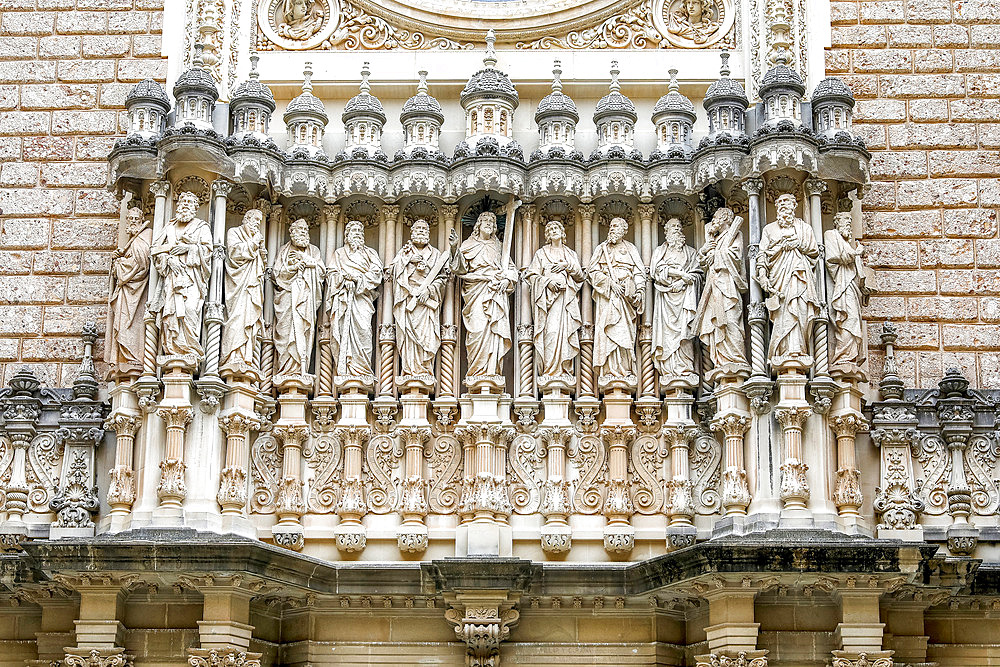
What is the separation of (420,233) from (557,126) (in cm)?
167

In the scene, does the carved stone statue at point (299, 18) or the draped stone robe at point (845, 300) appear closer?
the draped stone robe at point (845, 300)

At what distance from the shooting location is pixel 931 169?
51.4ft

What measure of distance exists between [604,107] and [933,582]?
5342 mm

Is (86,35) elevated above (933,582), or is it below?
above

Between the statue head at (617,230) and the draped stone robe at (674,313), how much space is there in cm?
39

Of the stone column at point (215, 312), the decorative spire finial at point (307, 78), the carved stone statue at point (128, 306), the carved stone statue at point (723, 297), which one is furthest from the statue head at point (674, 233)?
the carved stone statue at point (128, 306)

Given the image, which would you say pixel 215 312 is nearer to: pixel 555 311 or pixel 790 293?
pixel 555 311

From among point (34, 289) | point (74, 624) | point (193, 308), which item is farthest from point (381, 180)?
point (74, 624)

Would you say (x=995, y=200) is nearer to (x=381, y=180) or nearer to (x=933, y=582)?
(x=933, y=582)

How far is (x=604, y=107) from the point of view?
1526cm

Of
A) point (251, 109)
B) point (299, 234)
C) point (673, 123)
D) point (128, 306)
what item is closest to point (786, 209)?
point (673, 123)

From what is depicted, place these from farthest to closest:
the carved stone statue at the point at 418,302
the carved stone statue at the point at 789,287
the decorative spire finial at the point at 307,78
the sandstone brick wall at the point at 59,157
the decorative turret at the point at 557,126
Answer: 1. the decorative spire finial at the point at 307,78
2. the sandstone brick wall at the point at 59,157
3. the decorative turret at the point at 557,126
4. the carved stone statue at the point at 418,302
5. the carved stone statue at the point at 789,287

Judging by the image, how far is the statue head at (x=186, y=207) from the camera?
14578 millimetres

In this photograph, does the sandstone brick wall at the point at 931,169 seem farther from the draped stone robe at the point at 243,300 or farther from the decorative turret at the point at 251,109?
the draped stone robe at the point at 243,300
